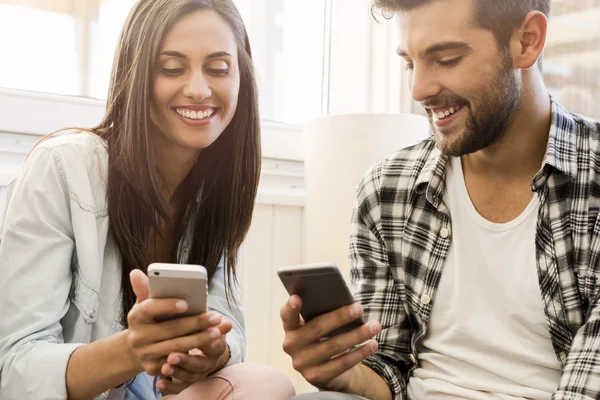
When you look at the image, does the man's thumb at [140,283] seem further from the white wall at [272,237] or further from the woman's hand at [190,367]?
the white wall at [272,237]

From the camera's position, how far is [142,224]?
142cm

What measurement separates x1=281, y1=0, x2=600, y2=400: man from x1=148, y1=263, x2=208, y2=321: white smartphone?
19 cm

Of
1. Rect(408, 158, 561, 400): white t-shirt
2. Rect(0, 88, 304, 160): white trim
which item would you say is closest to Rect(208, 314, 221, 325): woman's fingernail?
Rect(408, 158, 561, 400): white t-shirt

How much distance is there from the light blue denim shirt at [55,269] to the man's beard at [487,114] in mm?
585

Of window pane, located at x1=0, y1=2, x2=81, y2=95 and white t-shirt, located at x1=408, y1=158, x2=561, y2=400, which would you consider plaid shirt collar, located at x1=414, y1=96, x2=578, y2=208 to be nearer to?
white t-shirt, located at x1=408, y1=158, x2=561, y2=400

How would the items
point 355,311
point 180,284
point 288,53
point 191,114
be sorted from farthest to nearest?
1. point 288,53
2. point 191,114
3. point 355,311
4. point 180,284

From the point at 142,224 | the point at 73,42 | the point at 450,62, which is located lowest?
the point at 142,224

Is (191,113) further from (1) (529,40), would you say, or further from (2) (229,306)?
(1) (529,40)

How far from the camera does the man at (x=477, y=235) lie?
1282mm

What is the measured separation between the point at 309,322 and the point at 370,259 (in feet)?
1.10

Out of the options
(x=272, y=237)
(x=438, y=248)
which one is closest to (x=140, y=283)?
(x=438, y=248)

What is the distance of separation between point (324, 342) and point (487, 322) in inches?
12.4

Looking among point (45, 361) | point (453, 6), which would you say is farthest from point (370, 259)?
point (45, 361)

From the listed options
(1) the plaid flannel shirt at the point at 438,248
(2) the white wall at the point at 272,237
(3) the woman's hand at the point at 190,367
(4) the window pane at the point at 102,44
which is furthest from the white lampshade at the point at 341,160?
(3) the woman's hand at the point at 190,367
